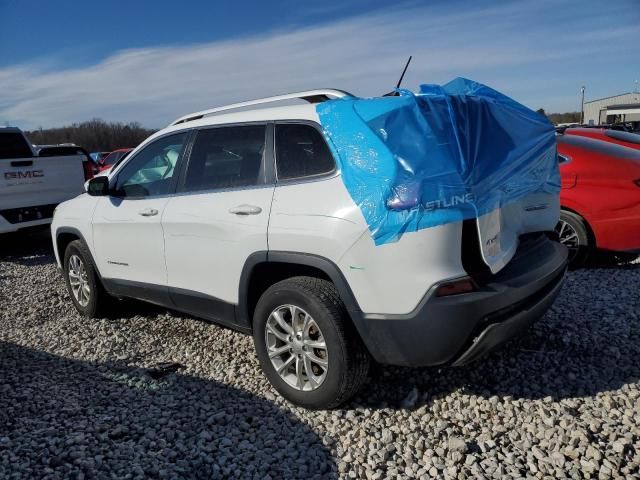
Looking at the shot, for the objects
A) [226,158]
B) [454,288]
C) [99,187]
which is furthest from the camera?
[99,187]

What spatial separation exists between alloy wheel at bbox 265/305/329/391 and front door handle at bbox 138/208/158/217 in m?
1.40

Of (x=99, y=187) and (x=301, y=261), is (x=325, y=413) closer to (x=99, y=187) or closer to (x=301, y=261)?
(x=301, y=261)

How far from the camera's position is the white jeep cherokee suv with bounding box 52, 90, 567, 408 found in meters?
2.74

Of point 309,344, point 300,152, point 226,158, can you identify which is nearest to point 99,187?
point 226,158

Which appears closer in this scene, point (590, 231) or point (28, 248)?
point (590, 231)

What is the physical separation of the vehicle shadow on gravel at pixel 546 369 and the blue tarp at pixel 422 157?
1173 millimetres

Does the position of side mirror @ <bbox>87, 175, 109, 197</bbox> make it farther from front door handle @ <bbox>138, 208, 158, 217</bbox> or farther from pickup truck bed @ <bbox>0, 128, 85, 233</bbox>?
pickup truck bed @ <bbox>0, 128, 85, 233</bbox>

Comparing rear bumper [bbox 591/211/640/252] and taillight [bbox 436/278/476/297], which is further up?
taillight [bbox 436/278/476/297]

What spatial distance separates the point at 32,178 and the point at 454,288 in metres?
7.56

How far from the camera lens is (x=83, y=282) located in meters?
5.27

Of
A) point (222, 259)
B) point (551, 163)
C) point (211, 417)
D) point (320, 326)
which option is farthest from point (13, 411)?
point (551, 163)

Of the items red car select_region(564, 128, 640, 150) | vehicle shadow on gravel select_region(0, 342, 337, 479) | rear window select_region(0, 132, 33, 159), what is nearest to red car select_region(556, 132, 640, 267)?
red car select_region(564, 128, 640, 150)

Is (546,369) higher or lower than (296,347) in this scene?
lower

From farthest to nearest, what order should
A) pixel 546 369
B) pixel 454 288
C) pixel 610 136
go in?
pixel 610 136, pixel 546 369, pixel 454 288
